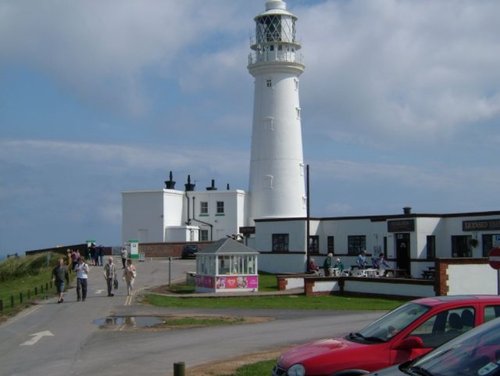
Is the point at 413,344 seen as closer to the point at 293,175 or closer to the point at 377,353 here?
the point at 377,353

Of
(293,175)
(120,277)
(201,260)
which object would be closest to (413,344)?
(201,260)

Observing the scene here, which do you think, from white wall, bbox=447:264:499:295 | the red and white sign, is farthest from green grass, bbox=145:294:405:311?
the red and white sign

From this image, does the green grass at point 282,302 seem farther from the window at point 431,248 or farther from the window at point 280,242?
the window at point 280,242

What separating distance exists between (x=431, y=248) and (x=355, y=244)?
6.04 m

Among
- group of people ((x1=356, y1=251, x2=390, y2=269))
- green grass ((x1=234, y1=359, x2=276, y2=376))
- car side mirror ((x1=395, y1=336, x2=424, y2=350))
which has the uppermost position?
group of people ((x1=356, y1=251, x2=390, y2=269))

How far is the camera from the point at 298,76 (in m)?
58.0

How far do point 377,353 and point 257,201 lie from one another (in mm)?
50182

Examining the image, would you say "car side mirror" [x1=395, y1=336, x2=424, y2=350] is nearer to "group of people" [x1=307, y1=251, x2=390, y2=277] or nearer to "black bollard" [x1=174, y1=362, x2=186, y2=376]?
"black bollard" [x1=174, y1=362, x2=186, y2=376]

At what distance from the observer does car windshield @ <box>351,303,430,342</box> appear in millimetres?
9594

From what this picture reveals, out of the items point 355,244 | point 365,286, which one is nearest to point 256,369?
point 365,286

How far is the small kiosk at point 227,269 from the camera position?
33.9 meters

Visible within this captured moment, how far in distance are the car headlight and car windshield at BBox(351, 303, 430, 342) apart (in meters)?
1.02

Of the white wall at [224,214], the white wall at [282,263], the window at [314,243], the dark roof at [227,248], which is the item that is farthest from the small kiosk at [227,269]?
the white wall at [224,214]

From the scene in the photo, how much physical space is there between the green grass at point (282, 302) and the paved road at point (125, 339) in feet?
6.15
